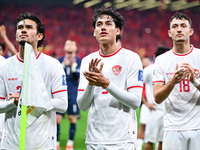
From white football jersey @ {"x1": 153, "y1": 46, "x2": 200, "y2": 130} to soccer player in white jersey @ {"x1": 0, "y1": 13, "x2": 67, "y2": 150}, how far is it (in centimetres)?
125

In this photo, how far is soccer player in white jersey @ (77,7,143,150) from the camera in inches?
117

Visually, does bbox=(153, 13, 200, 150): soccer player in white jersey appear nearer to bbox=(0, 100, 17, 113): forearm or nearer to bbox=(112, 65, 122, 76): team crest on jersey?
bbox=(112, 65, 122, 76): team crest on jersey

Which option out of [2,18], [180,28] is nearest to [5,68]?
[180,28]

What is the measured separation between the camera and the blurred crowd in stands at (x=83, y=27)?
1018 inches

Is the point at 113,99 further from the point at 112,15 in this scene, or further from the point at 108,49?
the point at 112,15

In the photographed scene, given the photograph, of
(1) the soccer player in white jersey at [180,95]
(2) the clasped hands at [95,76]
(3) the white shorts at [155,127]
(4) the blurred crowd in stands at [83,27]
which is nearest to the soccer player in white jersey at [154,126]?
(3) the white shorts at [155,127]

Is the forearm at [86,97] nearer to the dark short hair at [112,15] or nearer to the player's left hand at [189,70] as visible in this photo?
the dark short hair at [112,15]

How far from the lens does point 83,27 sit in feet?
94.7

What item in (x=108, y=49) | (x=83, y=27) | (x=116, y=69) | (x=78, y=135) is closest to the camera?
(x=116, y=69)

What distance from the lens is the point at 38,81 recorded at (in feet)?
8.80

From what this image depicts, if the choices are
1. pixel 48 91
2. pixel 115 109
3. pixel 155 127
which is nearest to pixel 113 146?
pixel 115 109

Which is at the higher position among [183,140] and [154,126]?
[183,140]

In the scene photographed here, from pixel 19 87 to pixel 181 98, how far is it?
6.11 feet

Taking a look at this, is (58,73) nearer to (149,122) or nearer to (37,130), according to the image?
(37,130)
